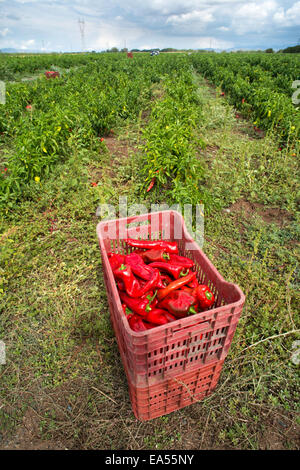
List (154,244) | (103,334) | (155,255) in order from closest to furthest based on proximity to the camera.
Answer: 1. (155,255)
2. (154,244)
3. (103,334)

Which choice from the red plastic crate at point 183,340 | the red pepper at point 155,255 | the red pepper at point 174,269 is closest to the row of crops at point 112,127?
the red pepper at point 155,255

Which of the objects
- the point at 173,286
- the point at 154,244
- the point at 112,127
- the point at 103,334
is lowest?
the point at 103,334

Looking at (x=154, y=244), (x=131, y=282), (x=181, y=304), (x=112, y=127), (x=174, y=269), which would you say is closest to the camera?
(x=181, y=304)

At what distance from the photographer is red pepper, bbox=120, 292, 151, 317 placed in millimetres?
1820

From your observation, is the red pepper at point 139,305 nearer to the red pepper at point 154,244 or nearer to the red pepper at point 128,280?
the red pepper at point 128,280

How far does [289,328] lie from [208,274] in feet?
3.47

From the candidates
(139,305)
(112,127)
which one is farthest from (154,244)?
(112,127)

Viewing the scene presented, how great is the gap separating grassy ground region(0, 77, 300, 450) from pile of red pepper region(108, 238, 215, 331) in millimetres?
669

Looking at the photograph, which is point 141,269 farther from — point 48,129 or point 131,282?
point 48,129

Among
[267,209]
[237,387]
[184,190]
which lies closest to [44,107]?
[184,190]

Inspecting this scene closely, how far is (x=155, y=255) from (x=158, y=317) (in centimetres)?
55

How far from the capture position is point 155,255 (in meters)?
2.19

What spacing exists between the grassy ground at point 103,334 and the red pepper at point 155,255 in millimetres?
741

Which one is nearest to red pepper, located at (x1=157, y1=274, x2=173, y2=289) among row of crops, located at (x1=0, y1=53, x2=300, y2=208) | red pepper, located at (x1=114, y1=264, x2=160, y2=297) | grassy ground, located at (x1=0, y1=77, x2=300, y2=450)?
red pepper, located at (x1=114, y1=264, x2=160, y2=297)
